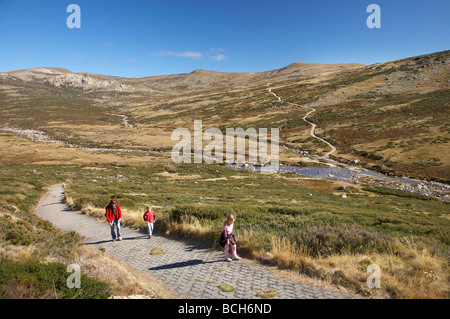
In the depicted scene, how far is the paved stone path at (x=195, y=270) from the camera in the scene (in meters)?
6.50

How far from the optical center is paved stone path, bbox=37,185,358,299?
6504 mm

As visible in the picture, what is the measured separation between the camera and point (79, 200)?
21.1 metres

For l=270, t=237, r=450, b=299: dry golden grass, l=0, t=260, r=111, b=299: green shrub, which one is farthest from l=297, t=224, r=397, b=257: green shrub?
l=0, t=260, r=111, b=299: green shrub

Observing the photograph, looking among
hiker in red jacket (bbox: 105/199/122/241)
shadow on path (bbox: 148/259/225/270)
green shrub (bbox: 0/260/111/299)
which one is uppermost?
green shrub (bbox: 0/260/111/299)

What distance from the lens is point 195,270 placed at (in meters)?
8.08

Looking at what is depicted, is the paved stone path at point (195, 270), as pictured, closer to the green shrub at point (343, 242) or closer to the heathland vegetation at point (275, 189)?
the heathland vegetation at point (275, 189)

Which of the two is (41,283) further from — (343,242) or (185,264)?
(343,242)

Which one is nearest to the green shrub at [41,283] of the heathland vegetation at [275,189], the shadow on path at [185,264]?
the heathland vegetation at [275,189]

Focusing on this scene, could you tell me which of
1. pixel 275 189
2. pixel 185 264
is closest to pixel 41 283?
pixel 185 264

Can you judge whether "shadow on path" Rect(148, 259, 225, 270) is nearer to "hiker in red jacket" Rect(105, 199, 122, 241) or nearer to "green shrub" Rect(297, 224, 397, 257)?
"green shrub" Rect(297, 224, 397, 257)

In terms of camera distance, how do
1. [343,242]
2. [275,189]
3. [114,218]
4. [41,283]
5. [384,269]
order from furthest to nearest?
[275,189] → [114,218] → [343,242] → [384,269] → [41,283]

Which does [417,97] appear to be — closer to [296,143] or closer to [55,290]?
[296,143]

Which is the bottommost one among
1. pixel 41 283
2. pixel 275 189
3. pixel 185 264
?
pixel 275 189
